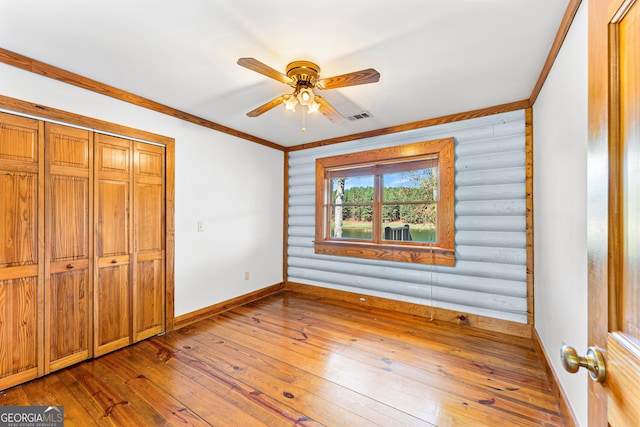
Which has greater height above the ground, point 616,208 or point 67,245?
point 616,208

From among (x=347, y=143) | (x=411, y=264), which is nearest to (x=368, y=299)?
(x=411, y=264)

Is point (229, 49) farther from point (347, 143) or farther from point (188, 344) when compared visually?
→ point (188, 344)

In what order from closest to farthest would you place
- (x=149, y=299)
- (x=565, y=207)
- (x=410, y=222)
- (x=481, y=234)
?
(x=565, y=207) → (x=149, y=299) → (x=481, y=234) → (x=410, y=222)

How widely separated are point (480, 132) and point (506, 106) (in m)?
0.34

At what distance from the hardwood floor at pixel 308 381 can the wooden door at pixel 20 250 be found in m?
0.24

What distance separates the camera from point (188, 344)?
2773mm

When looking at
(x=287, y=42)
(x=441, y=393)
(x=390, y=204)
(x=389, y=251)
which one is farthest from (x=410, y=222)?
(x=287, y=42)

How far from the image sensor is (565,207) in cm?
178

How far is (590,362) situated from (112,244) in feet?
10.9

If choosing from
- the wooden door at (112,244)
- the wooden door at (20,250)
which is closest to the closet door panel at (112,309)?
the wooden door at (112,244)

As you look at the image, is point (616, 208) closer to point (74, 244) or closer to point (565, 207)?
point (565, 207)

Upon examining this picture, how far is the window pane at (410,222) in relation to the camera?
11.5 feet

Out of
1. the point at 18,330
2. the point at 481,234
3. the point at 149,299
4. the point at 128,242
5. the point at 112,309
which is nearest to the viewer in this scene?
the point at 18,330

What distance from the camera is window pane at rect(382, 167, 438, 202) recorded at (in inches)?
138
